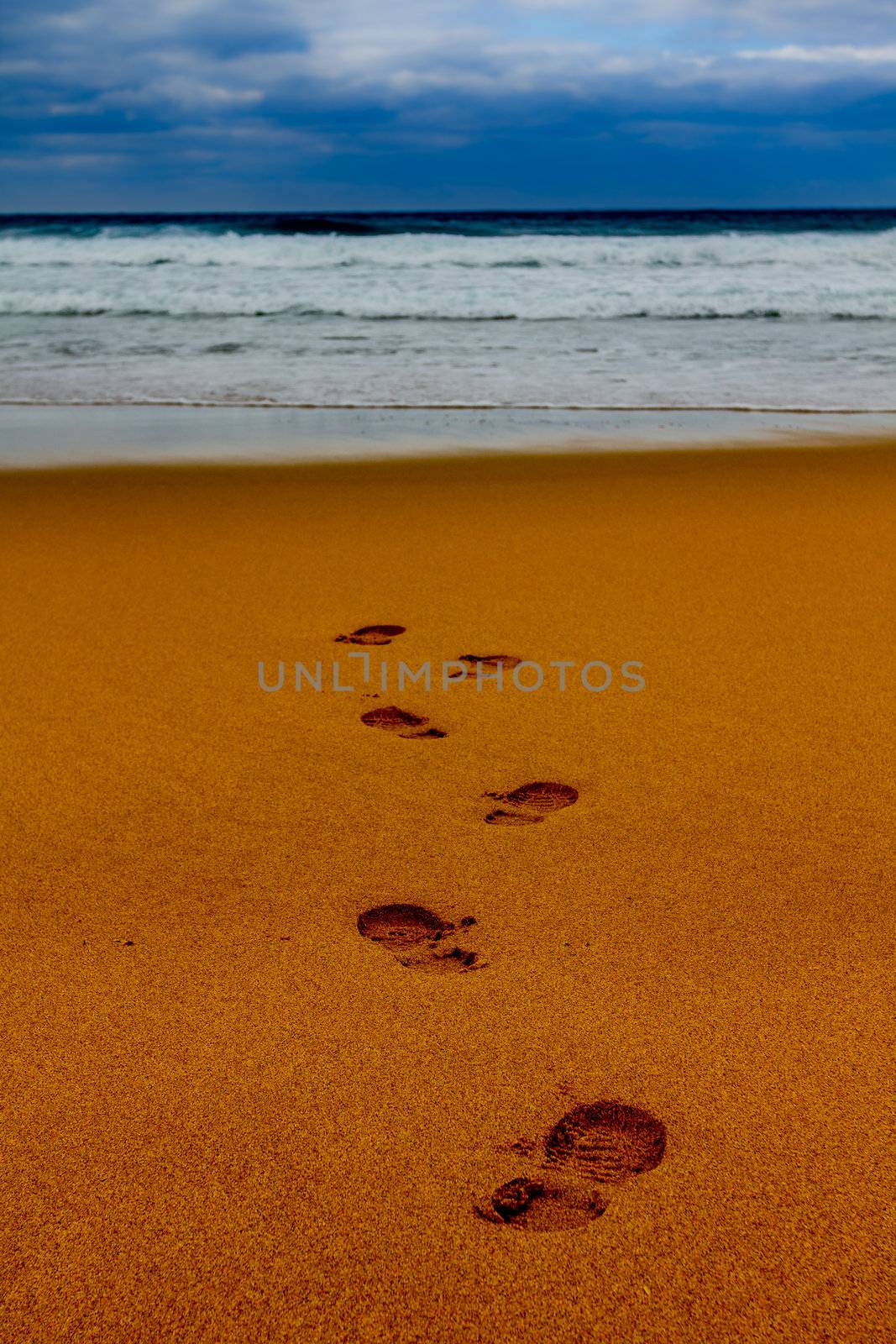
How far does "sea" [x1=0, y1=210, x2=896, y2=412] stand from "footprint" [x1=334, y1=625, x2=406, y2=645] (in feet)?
13.8

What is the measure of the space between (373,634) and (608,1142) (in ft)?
6.66

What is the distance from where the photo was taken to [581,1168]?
141cm

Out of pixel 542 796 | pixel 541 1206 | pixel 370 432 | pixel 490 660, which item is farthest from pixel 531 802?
pixel 370 432

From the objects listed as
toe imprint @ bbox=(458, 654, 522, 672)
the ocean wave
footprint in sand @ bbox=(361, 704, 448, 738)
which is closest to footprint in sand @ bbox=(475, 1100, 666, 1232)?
footprint in sand @ bbox=(361, 704, 448, 738)

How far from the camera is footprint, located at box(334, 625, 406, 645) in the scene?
10.6ft

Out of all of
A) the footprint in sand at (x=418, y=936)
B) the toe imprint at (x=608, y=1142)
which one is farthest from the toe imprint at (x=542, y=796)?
the toe imprint at (x=608, y=1142)

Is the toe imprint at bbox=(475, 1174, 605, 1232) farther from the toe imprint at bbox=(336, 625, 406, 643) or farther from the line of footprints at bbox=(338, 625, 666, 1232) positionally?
Answer: the toe imprint at bbox=(336, 625, 406, 643)

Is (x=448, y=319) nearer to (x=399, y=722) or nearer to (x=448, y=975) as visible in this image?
(x=399, y=722)

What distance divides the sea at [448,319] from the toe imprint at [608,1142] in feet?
20.3

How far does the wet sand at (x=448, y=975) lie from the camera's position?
129 cm

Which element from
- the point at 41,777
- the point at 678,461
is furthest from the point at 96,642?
the point at 678,461

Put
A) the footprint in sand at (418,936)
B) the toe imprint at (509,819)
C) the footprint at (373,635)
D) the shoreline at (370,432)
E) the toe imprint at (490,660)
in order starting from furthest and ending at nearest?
the shoreline at (370,432) → the footprint at (373,635) → the toe imprint at (490,660) → the toe imprint at (509,819) → the footprint in sand at (418,936)

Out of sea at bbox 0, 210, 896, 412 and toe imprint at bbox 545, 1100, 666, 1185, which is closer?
toe imprint at bbox 545, 1100, 666, 1185

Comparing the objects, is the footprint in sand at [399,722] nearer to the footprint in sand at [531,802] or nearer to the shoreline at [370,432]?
the footprint in sand at [531,802]
